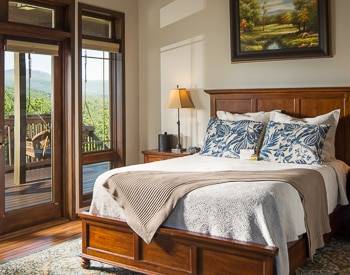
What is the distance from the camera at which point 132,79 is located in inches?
231

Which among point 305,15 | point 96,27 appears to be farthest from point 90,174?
point 305,15

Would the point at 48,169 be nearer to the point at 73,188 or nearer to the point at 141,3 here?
the point at 73,188

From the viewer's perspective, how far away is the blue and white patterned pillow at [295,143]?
4.04 meters

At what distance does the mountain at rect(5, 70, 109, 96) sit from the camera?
4.51 metres

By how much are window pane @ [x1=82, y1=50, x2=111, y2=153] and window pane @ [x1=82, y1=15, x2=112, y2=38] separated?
221 mm

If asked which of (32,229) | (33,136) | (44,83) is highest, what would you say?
(44,83)

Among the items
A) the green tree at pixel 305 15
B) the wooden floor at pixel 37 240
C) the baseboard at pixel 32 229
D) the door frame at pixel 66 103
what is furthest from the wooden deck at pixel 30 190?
the green tree at pixel 305 15

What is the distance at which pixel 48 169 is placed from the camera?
16.2 ft

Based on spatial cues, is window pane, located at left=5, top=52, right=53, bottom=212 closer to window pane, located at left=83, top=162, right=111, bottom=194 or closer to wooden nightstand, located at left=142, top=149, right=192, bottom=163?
window pane, located at left=83, top=162, right=111, bottom=194

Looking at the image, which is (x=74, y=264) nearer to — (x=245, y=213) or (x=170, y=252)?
(x=170, y=252)

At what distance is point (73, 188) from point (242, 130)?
1.98 meters

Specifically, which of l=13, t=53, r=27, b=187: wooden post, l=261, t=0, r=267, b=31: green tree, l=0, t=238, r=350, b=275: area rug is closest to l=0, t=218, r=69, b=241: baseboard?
l=13, t=53, r=27, b=187: wooden post

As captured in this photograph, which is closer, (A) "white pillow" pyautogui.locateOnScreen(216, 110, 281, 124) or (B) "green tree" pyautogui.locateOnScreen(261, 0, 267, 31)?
(A) "white pillow" pyautogui.locateOnScreen(216, 110, 281, 124)

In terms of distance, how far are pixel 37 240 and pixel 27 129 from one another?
1.13m
